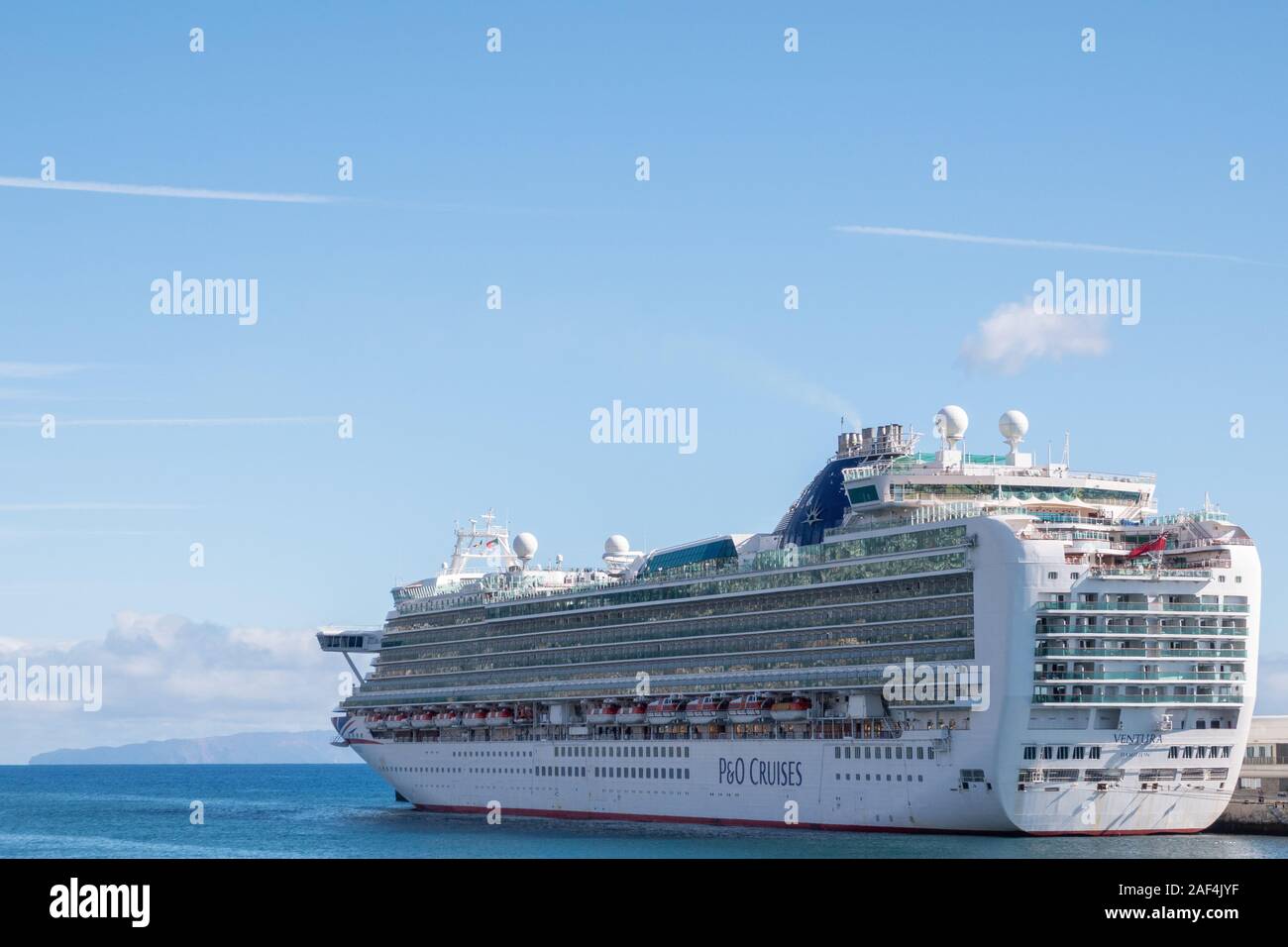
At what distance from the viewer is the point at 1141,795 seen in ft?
221

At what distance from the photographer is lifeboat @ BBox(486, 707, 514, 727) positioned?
9875 centimetres

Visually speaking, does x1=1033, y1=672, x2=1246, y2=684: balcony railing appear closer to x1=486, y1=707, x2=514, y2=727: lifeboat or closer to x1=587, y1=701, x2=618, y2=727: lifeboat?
x1=587, y1=701, x2=618, y2=727: lifeboat

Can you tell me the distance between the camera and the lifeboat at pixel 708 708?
81.9 meters

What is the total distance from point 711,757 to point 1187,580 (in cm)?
2422

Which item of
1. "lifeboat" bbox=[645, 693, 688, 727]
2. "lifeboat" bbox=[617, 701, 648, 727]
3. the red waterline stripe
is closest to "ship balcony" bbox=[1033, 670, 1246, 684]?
the red waterline stripe

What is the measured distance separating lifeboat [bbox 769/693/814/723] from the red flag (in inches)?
619

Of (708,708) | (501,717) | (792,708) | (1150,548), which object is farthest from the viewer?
(501,717)

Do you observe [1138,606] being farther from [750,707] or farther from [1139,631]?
[750,707]

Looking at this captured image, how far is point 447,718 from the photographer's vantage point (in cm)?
10450

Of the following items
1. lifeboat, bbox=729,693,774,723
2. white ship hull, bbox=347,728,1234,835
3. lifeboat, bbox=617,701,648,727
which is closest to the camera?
white ship hull, bbox=347,728,1234,835

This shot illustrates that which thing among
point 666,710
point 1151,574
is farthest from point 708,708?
point 1151,574

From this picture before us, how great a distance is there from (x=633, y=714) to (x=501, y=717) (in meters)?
13.4
